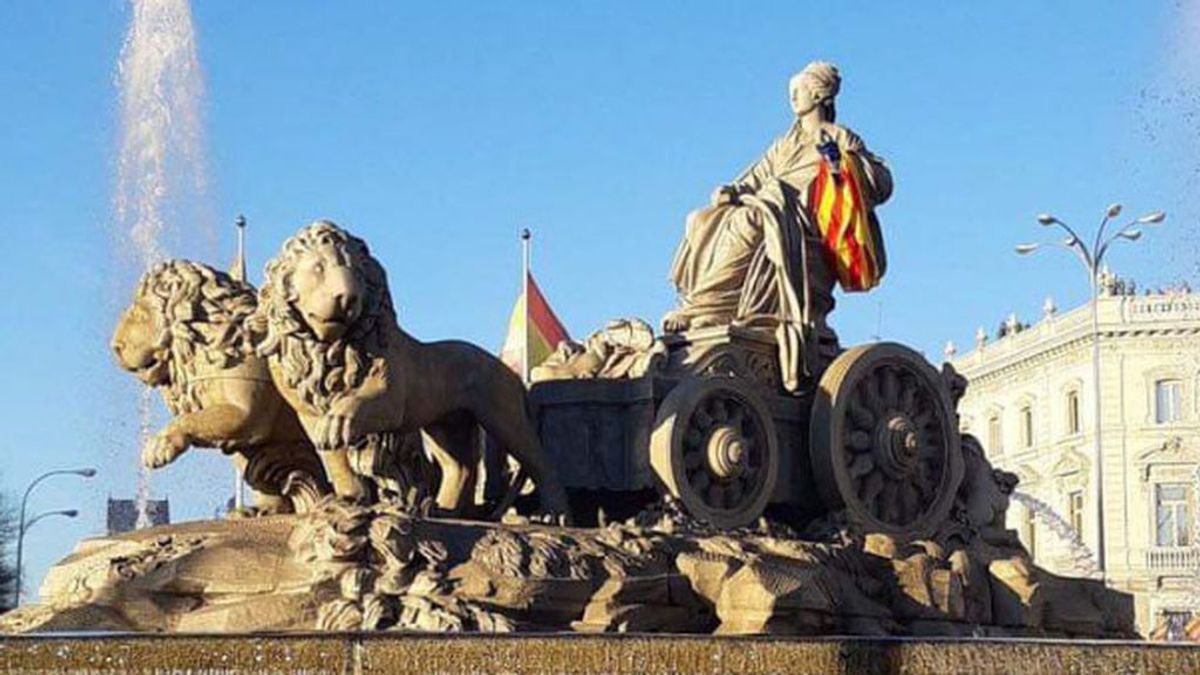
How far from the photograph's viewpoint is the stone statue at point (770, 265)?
1636 cm

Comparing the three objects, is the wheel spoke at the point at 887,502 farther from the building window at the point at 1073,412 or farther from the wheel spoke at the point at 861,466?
the building window at the point at 1073,412

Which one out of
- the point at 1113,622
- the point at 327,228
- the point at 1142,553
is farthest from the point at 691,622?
the point at 1142,553

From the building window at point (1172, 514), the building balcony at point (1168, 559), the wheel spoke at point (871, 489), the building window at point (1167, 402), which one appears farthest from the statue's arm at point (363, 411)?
the building window at point (1167, 402)

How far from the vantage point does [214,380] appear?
46.9 ft

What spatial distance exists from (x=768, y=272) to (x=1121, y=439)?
2041 inches

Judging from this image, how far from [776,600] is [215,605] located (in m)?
3.46

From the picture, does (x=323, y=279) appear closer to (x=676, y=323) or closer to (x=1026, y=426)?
(x=676, y=323)

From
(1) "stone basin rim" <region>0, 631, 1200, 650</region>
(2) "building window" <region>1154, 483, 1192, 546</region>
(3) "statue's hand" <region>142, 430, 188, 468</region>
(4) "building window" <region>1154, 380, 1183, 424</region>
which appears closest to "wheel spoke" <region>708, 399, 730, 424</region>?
(3) "statue's hand" <region>142, 430, 188, 468</region>

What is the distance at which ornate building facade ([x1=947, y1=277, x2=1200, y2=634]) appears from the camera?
6216 centimetres

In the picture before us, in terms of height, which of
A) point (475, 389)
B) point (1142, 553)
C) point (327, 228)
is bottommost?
point (1142, 553)

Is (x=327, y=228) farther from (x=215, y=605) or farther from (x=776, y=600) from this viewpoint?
(x=776, y=600)

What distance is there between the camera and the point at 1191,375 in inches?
2467

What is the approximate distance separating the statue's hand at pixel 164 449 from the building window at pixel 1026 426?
60.0m

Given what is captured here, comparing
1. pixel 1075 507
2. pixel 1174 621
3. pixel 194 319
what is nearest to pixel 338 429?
pixel 194 319
